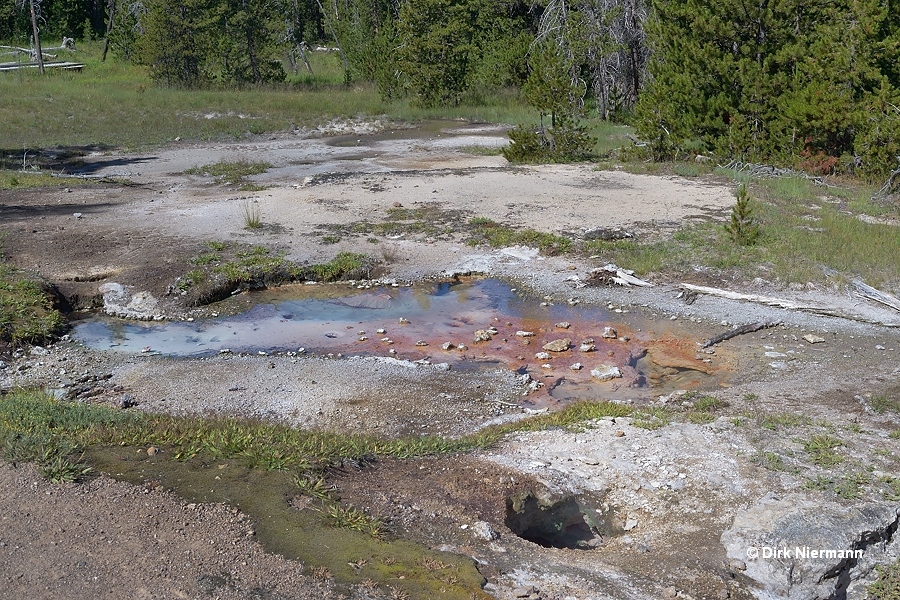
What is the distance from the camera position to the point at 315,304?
1159 cm

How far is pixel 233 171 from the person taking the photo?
20.9 metres

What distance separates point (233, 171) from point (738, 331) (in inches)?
557

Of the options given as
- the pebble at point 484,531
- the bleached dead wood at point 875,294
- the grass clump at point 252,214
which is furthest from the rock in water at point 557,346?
the grass clump at point 252,214

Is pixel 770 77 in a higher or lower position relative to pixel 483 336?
higher

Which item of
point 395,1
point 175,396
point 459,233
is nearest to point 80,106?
point 395,1

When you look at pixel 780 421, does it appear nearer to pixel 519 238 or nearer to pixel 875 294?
pixel 875 294

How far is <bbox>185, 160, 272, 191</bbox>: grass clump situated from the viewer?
19.5 m

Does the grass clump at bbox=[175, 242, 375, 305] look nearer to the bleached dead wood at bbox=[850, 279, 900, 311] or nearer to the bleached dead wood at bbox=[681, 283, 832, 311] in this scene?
the bleached dead wood at bbox=[681, 283, 832, 311]

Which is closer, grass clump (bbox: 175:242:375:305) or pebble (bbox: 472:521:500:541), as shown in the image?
pebble (bbox: 472:521:500:541)

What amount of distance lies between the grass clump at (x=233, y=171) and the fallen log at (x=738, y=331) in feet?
37.8

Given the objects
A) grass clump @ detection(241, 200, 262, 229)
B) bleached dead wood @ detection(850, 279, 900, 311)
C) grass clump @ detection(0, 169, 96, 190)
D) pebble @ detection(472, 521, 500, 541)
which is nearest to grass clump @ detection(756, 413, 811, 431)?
pebble @ detection(472, 521, 500, 541)

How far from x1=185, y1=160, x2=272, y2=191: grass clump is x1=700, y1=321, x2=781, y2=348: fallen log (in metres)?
11.5

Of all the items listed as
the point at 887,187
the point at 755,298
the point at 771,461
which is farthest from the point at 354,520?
the point at 887,187

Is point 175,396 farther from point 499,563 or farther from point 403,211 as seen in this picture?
point 403,211
